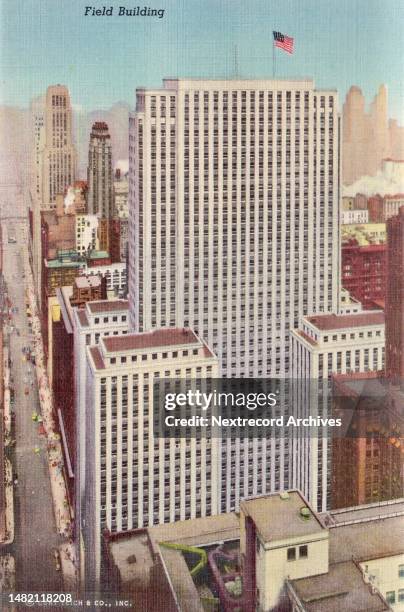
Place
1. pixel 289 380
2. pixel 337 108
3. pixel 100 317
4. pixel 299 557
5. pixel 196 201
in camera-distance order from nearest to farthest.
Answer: pixel 299 557 → pixel 289 380 → pixel 337 108 → pixel 100 317 → pixel 196 201

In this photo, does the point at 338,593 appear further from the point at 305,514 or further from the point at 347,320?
the point at 347,320

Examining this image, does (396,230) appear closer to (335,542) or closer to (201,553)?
(335,542)

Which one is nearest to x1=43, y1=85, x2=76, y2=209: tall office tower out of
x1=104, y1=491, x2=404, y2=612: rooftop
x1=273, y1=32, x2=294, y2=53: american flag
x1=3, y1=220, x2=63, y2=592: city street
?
Result: x1=3, y1=220, x2=63, y2=592: city street

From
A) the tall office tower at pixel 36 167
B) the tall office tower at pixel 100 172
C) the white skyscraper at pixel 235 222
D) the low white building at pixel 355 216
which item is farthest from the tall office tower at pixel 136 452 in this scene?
the low white building at pixel 355 216

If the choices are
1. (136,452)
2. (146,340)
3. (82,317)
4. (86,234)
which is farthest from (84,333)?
(136,452)

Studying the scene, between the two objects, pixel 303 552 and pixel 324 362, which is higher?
pixel 324 362

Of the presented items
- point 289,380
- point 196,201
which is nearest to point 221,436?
point 289,380

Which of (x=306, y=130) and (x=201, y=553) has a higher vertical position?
(x=306, y=130)
